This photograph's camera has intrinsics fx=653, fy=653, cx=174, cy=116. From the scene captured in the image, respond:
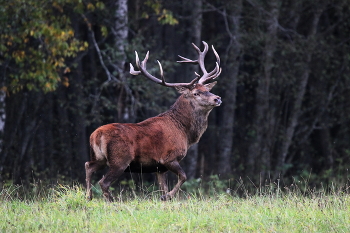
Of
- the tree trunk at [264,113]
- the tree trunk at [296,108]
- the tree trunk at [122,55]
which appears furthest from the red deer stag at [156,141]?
the tree trunk at [296,108]

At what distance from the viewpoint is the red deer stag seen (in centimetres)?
→ 817

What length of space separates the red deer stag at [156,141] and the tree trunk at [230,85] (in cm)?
716

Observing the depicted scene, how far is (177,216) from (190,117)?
3.09m

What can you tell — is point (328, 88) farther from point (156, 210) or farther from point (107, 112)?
point (156, 210)

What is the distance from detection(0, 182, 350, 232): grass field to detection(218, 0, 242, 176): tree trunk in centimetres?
978

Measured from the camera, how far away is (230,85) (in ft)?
57.5

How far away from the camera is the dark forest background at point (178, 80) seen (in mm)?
14234

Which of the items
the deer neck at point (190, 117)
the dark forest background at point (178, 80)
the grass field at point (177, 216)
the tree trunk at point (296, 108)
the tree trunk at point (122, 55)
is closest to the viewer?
the grass field at point (177, 216)

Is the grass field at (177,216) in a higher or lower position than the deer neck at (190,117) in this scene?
lower

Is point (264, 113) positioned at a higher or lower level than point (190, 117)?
lower

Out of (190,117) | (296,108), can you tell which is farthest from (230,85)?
(190,117)

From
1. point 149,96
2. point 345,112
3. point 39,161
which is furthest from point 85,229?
point 345,112

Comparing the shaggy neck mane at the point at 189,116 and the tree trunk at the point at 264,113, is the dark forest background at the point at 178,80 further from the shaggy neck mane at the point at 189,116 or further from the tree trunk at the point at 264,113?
the shaggy neck mane at the point at 189,116

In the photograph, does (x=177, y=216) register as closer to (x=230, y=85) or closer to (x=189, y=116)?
(x=189, y=116)
